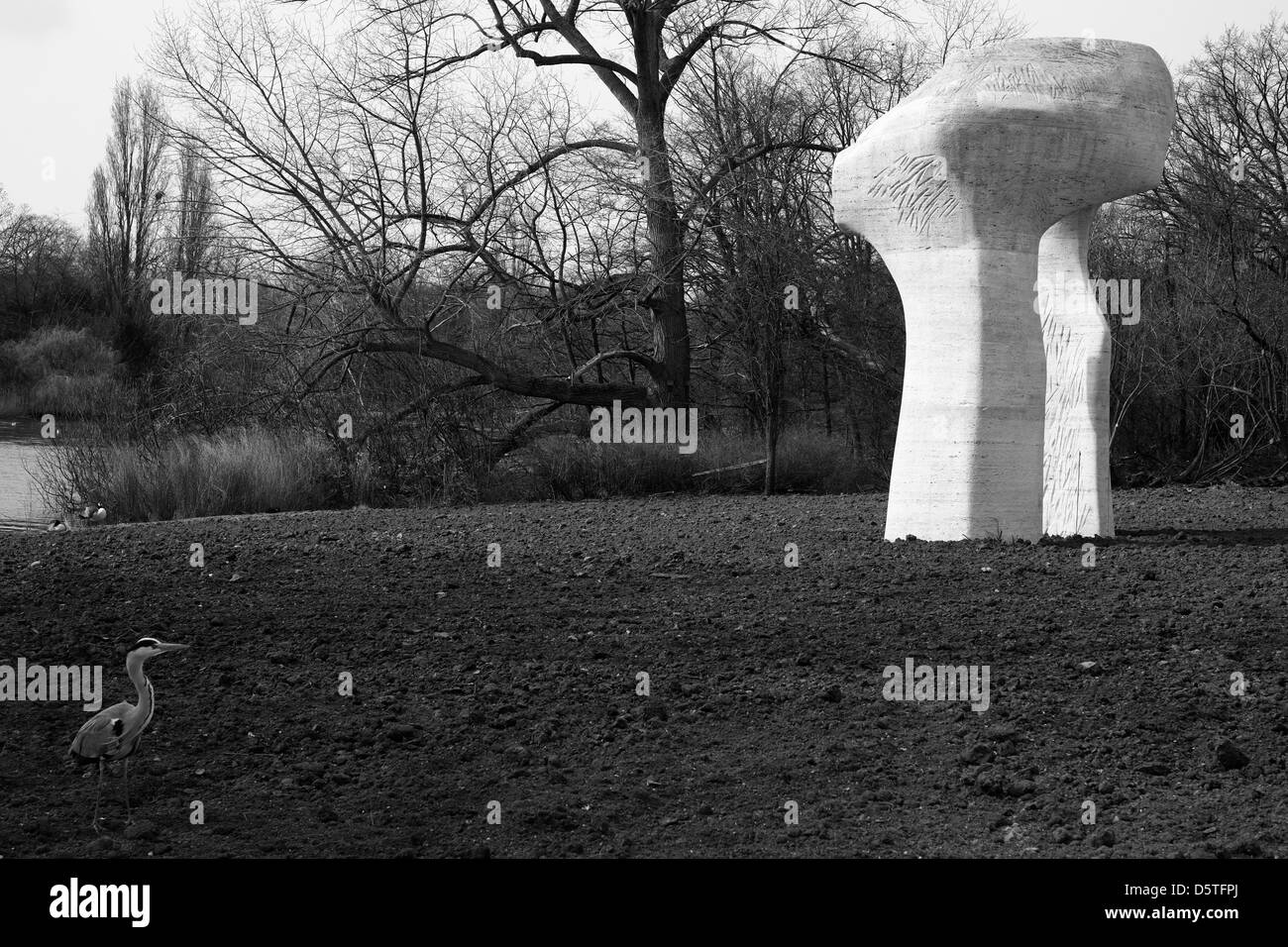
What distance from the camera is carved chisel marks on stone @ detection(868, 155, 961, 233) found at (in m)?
8.85

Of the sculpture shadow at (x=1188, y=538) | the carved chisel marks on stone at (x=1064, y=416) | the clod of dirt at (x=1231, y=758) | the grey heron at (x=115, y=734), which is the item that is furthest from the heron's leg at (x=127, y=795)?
the carved chisel marks on stone at (x=1064, y=416)

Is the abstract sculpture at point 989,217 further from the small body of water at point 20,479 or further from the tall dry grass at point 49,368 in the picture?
the tall dry grass at point 49,368

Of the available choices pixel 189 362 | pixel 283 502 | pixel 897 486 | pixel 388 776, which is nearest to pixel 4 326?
pixel 189 362

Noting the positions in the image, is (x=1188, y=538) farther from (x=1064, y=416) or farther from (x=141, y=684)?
(x=141, y=684)

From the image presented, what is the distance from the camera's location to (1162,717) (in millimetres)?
5219

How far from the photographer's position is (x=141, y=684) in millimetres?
4270

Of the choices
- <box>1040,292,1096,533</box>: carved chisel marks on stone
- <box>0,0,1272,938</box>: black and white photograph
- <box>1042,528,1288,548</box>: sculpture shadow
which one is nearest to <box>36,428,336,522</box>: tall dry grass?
<box>0,0,1272,938</box>: black and white photograph

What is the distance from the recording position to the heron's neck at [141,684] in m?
4.23

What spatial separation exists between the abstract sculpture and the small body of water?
29.8 feet

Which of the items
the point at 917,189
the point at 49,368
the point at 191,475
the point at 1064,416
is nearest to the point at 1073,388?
the point at 1064,416

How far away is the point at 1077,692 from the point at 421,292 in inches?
471

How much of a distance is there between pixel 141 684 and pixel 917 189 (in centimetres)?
638

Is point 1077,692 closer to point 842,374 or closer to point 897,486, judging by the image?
point 897,486

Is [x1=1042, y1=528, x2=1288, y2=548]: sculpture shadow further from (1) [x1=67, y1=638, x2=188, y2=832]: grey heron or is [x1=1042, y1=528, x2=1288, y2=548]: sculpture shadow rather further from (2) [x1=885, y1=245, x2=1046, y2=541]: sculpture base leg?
(1) [x1=67, y1=638, x2=188, y2=832]: grey heron
